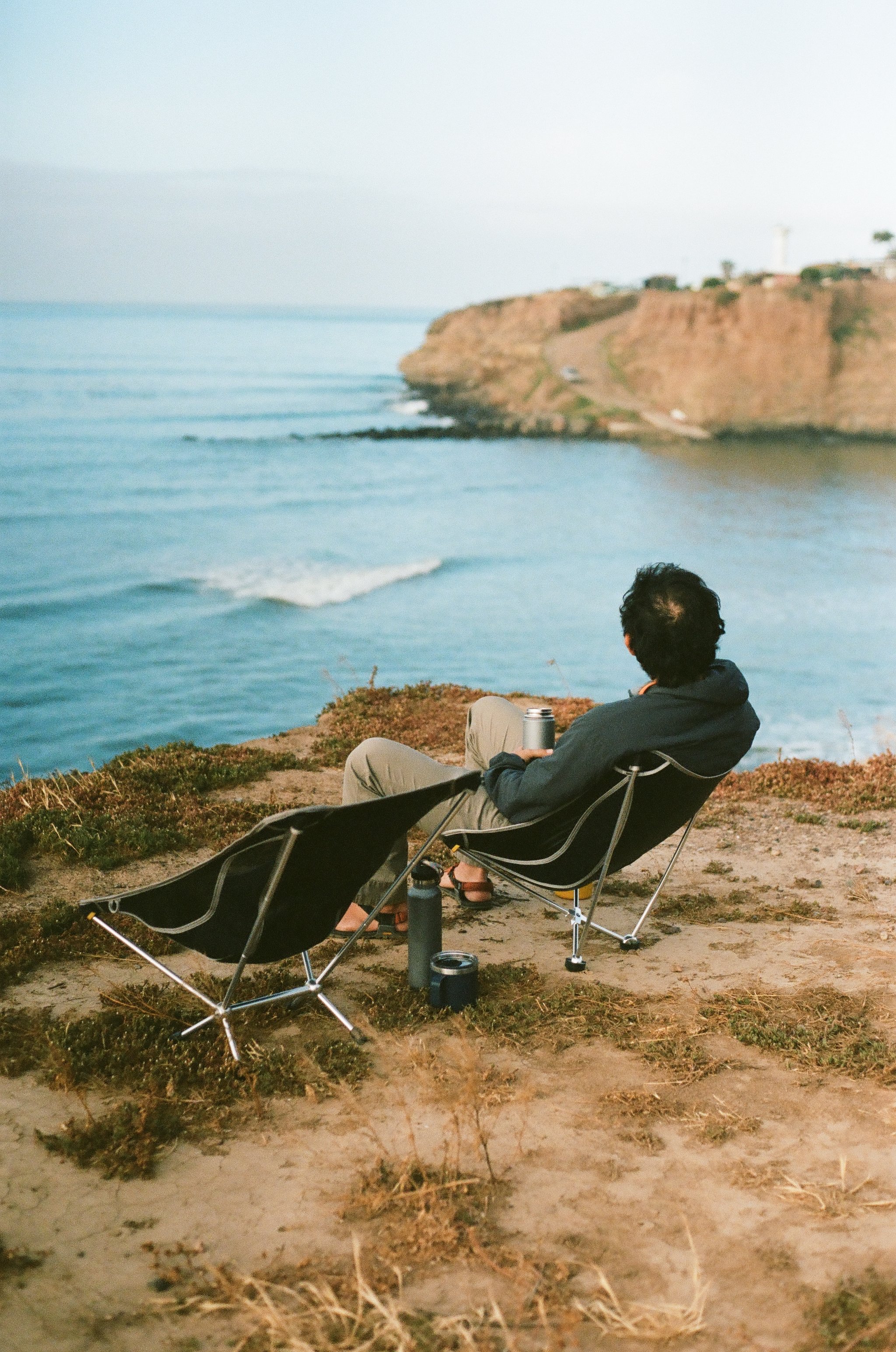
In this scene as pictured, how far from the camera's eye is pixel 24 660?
2116 cm

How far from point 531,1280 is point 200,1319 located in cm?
71

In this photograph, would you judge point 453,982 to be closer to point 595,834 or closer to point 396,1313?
point 595,834

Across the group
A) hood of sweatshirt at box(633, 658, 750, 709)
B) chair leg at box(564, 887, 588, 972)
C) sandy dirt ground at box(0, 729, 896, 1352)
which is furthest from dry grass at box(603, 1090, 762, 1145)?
hood of sweatshirt at box(633, 658, 750, 709)

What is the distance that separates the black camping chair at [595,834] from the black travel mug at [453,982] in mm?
439

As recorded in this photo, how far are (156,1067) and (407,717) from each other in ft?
16.6

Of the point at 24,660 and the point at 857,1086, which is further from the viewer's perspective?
the point at 24,660

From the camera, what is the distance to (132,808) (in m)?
6.12

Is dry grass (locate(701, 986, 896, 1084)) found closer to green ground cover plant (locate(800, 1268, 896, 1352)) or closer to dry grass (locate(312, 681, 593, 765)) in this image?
green ground cover plant (locate(800, 1268, 896, 1352))

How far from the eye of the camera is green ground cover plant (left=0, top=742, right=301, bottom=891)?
5.55m

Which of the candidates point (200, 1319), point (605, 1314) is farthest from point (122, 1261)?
point (605, 1314)

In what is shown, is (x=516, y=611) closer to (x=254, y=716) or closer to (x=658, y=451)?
(x=254, y=716)

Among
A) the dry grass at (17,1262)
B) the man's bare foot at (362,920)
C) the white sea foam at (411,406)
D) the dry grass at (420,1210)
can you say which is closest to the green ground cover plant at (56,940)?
the man's bare foot at (362,920)

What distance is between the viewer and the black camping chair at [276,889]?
11.0ft

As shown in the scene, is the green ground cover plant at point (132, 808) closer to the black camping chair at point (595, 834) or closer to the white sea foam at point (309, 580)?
the black camping chair at point (595, 834)
